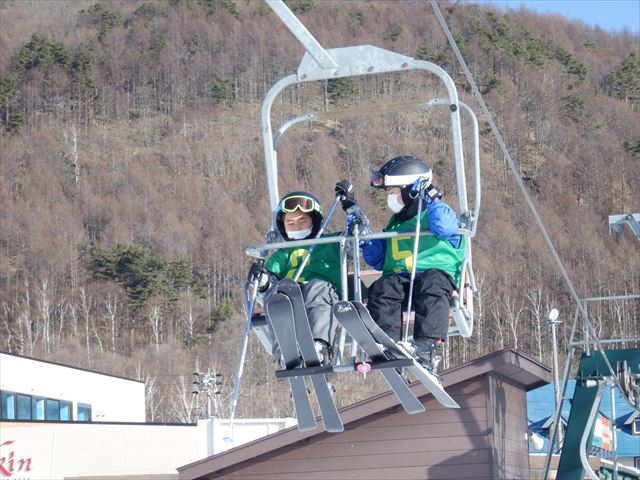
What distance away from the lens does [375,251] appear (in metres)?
7.58

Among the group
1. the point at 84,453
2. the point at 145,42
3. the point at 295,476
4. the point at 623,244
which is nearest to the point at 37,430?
the point at 84,453

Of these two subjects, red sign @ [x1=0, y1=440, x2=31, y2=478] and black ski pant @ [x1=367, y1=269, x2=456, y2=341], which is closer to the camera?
black ski pant @ [x1=367, y1=269, x2=456, y2=341]

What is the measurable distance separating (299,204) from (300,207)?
0.02 metres

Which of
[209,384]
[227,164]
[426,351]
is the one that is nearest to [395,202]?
[426,351]

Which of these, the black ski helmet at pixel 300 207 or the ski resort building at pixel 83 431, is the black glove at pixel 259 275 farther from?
the ski resort building at pixel 83 431

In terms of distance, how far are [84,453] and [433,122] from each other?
8340 centimetres

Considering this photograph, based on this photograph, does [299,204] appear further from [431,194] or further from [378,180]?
[431,194]

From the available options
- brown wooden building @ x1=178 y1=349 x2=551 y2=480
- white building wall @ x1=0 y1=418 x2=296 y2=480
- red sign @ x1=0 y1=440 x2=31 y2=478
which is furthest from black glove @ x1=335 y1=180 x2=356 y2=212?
red sign @ x1=0 y1=440 x2=31 y2=478

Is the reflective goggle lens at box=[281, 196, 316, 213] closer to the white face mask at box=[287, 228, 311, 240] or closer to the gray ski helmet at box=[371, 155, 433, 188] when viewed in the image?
the white face mask at box=[287, 228, 311, 240]

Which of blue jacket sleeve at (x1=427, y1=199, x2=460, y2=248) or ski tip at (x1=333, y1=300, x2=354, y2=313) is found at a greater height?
blue jacket sleeve at (x1=427, y1=199, x2=460, y2=248)

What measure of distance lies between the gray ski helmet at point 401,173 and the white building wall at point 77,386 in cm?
2300

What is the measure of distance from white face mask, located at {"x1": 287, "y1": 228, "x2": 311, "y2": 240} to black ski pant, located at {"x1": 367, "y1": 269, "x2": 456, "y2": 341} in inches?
21.4

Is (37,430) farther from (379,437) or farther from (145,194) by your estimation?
(145,194)

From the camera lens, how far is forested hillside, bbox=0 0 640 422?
251ft
